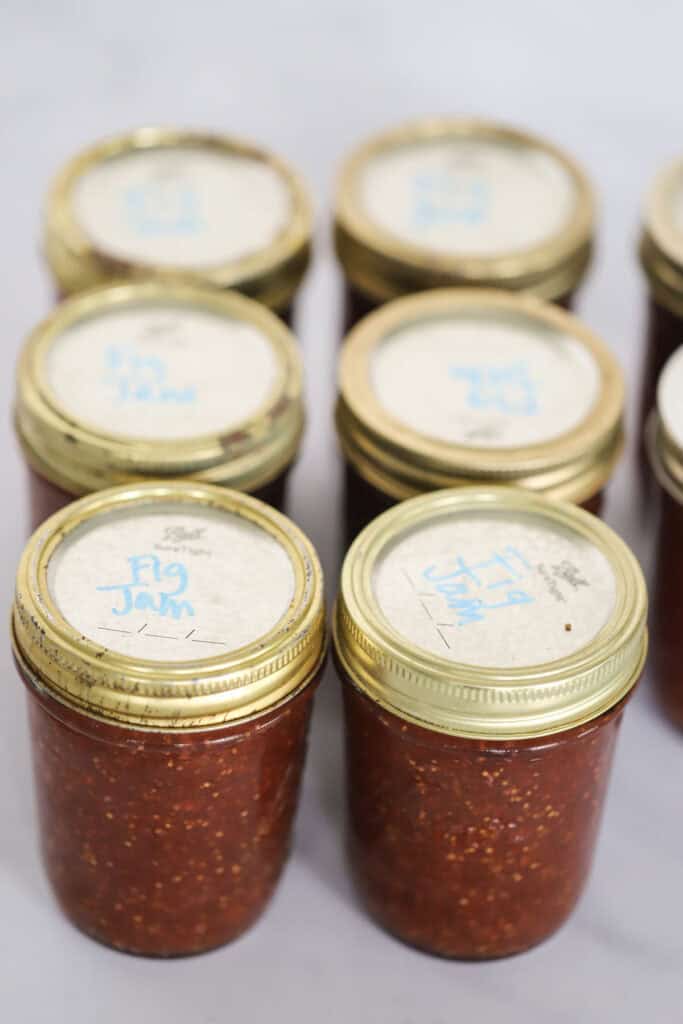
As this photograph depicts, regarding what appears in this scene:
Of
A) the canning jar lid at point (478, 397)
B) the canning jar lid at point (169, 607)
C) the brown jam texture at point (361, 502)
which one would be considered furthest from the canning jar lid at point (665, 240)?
the canning jar lid at point (169, 607)

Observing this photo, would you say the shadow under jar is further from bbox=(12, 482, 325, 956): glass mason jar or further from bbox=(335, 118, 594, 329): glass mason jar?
bbox=(12, 482, 325, 956): glass mason jar

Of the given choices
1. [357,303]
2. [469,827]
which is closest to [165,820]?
[469,827]

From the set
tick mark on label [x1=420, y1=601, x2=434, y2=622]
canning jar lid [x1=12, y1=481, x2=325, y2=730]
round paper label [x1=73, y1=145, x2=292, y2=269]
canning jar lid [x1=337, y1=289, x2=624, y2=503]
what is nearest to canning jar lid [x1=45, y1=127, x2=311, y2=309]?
round paper label [x1=73, y1=145, x2=292, y2=269]

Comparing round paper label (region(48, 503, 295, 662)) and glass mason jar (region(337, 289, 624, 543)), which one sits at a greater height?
round paper label (region(48, 503, 295, 662))

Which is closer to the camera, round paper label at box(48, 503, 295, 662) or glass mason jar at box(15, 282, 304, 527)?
round paper label at box(48, 503, 295, 662)

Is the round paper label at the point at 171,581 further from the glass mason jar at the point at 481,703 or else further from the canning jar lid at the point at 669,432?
the canning jar lid at the point at 669,432

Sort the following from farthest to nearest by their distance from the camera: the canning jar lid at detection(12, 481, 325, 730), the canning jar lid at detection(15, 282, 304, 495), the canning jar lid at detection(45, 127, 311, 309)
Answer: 1. the canning jar lid at detection(45, 127, 311, 309)
2. the canning jar lid at detection(15, 282, 304, 495)
3. the canning jar lid at detection(12, 481, 325, 730)

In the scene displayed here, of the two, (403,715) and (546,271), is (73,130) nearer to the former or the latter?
(546,271)
